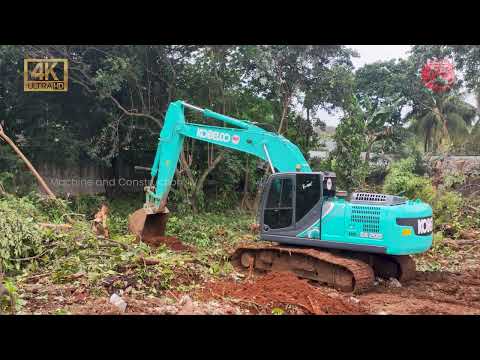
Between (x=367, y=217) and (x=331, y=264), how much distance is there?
955mm

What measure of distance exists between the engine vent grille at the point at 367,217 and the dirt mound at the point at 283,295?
1.16 meters

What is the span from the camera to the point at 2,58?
44.1 ft

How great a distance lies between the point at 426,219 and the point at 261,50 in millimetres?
8791

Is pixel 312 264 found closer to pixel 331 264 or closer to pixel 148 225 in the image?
pixel 331 264

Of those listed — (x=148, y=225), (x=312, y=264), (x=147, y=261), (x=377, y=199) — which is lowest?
(x=312, y=264)

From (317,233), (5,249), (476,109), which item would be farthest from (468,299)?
(476,109)

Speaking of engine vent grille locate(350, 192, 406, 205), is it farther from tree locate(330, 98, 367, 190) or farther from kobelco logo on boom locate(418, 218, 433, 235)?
tree locate(330, 98, 367, 190)

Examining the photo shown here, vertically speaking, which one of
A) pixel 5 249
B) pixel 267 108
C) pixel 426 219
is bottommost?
pixel 5 249

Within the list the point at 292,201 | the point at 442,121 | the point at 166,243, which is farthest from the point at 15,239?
the point at 442,121

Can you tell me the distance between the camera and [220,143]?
9172 millimetres

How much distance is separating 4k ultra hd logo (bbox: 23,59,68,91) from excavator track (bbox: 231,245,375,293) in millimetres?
7046

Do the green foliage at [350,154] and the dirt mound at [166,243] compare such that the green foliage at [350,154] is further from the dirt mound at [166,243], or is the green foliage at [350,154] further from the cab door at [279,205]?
the cab door at [279,205]

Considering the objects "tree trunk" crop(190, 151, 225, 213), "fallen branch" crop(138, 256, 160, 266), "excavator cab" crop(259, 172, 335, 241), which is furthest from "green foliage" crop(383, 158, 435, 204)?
"fallen branch" crop(138, 256, 160, 266)

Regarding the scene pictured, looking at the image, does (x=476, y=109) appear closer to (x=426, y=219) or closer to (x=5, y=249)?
(x=426, y=219)
